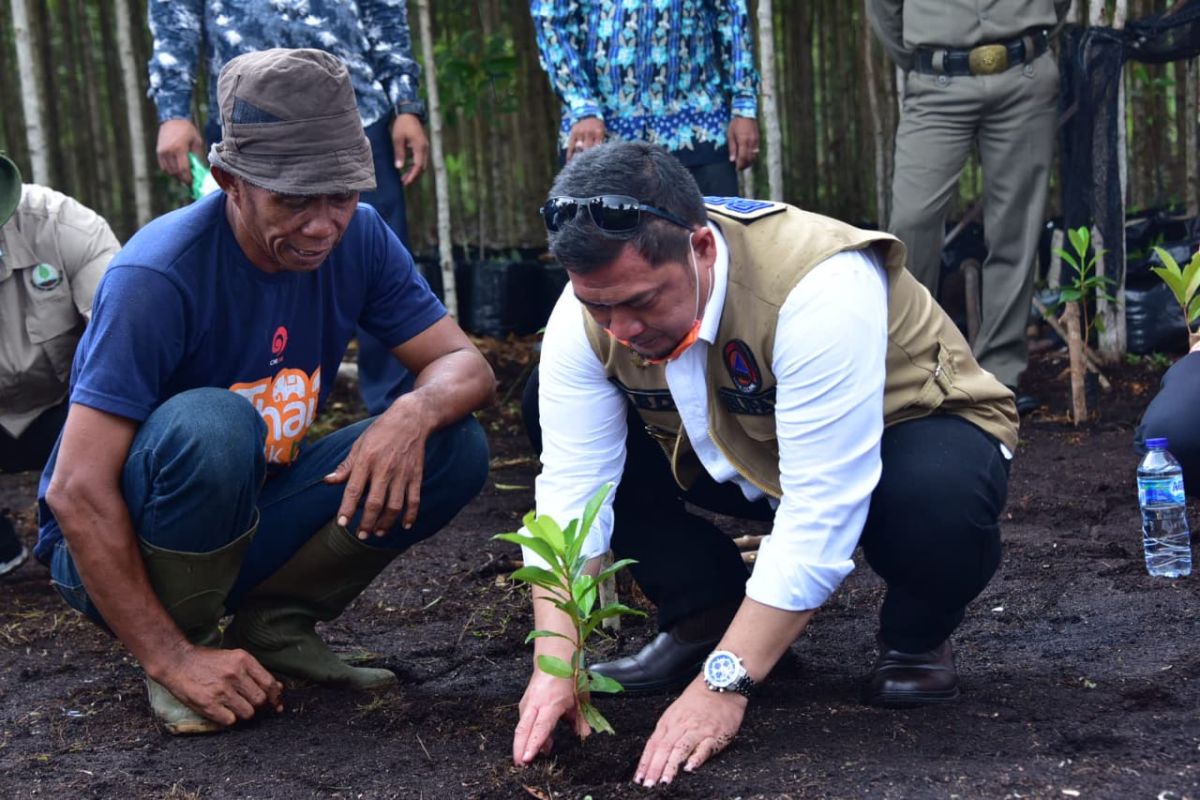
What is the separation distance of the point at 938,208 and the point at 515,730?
3326mm

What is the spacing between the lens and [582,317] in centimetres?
243

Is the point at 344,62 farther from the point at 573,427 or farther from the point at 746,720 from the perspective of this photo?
the point at 746,720

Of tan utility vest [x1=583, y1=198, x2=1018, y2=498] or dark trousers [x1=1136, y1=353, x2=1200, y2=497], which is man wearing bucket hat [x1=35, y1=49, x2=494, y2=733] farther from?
dark trousers [x1=1136, y1=353, x2=1200, y2=497]

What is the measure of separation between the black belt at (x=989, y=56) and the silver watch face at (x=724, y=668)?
3.44 m

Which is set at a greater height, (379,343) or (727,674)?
(379,343)

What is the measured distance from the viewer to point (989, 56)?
4996 mm

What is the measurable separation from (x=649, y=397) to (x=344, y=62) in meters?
2.33

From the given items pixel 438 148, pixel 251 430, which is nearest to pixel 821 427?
pixel 251 430

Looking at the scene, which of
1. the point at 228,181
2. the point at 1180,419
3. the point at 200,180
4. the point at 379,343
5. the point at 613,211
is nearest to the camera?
the point at 613,211

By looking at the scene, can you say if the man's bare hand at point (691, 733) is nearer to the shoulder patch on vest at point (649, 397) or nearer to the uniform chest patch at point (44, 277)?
the shoulder patch on vest at point (649, 397)

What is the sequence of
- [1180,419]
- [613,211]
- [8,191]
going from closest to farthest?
[613,211] → [1180,419] → [8,191]

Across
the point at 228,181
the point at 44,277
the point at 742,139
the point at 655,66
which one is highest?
the point at 655,66

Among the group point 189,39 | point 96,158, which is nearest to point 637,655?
point 189,39

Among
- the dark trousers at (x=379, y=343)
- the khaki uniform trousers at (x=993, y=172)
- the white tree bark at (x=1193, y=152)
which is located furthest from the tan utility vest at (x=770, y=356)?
the white tree bark at (x=1193, y=152)
